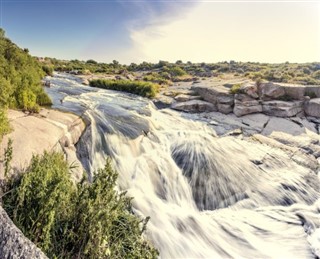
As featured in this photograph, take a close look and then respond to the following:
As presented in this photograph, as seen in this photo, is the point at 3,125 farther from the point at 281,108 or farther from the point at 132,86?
the point at 132,86

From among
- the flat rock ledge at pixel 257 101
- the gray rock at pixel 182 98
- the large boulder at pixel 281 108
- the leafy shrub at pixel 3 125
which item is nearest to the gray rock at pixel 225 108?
the flat rock ledge at pixel 257 101

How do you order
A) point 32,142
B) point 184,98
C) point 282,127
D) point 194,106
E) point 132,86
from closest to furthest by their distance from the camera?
1. point 32,142
2. point 282,127
3. point 194,106
4. point 184,98
5. point 132,86

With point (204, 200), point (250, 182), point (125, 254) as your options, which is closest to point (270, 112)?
point (250, 182)

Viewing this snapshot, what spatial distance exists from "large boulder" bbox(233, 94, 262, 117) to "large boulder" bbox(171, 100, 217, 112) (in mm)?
1313

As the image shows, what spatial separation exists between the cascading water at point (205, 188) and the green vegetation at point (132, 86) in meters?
8.19

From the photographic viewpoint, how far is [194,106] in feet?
58.3

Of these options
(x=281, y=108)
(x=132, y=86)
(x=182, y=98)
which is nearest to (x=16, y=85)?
(x=182, y=98)

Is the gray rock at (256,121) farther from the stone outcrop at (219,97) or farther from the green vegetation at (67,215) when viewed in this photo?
the green vegetation at (67,215)

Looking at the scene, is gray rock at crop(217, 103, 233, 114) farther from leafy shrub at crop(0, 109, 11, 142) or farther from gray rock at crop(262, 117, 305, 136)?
leafy shrub at crop(0, 109, 11, 142)

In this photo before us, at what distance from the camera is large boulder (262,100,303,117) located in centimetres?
1745

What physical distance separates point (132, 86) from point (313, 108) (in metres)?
11.6

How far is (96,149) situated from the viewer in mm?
8289

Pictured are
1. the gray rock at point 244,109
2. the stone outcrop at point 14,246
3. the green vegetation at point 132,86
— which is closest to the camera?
the stone outcrop at point 14,246

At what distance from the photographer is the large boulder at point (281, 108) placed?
57.3ft
